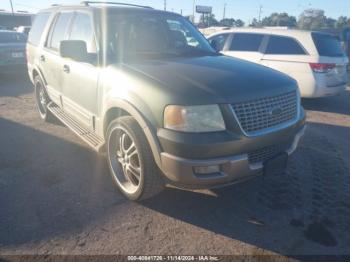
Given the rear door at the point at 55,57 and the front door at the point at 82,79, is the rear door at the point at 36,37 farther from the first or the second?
the front door at the point at 82,79

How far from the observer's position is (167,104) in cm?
279

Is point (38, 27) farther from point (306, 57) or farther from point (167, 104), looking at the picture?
point (306, 57)

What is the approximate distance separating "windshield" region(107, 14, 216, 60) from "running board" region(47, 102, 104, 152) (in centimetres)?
105

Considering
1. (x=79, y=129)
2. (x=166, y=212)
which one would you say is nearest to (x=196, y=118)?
(x=166, y=212)

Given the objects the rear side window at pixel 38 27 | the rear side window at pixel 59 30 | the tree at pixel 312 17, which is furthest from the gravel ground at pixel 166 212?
the tree at pixel 312 17

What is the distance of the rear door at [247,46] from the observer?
8273mm

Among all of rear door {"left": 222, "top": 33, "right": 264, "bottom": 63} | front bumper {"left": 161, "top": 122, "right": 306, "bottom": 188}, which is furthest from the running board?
rear door {"left": 222, "top": 33, "right": 264, "bottom": 63}

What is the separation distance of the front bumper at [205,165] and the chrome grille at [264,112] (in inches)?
11.4

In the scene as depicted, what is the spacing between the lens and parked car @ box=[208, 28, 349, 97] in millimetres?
7336

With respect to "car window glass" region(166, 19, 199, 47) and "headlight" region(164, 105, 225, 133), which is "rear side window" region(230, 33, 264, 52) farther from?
"headlight" region(164, 105, 225, 133)

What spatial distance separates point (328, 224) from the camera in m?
3.11

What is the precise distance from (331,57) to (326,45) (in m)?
0.34

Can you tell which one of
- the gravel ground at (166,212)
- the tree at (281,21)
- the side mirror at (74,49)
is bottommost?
the gravel ground at (166,212)

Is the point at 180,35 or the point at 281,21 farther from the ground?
the point at 281,21
